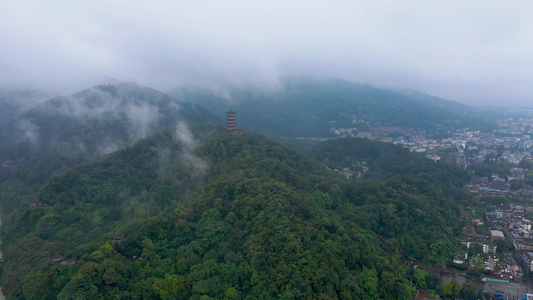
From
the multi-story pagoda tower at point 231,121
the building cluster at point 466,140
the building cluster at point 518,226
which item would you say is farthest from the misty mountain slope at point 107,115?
the building cluster at point 518,226

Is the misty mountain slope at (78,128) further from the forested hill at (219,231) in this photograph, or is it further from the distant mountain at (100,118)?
the forested hill at (219,231)

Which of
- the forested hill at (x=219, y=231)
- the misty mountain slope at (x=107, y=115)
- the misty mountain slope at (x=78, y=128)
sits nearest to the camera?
the forested hill at (x=219, y=231)

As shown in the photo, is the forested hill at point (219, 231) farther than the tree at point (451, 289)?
No

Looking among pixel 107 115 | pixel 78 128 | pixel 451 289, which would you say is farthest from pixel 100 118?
pixel 451 289

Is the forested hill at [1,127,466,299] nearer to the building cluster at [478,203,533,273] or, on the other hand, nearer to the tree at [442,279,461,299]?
the tree at [442,279,461,299]

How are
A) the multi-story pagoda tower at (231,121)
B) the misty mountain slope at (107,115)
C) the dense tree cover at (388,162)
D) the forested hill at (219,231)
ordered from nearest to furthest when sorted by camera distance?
1. the forested hill at (219,231)
2. the multi-story pagoda tower at (231,121)
3. the dense tree cover at (388,162)
4. the misty mountain slope at (107,115)

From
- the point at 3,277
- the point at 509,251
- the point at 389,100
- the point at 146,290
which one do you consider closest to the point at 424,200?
the point at 509,251

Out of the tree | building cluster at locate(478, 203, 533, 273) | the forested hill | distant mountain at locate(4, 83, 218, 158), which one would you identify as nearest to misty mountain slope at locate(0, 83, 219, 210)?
distant mountain at locate(4, 83, 218, 158)

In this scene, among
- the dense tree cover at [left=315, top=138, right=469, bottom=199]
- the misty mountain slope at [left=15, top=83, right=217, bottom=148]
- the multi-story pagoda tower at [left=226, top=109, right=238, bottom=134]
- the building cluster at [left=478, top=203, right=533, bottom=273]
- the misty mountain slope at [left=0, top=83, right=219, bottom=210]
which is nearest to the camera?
the building cluster at [left=478, top=203, right=533, bottom=273]

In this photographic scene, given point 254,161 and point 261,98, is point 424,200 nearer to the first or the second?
point 254,161
